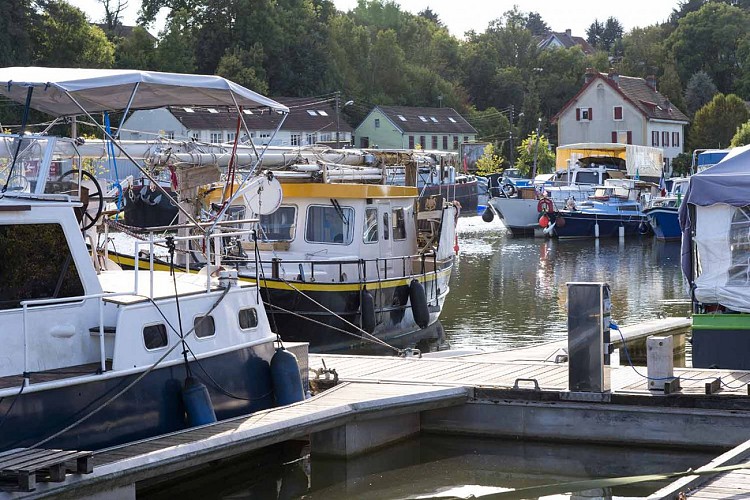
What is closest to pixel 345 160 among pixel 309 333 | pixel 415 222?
pixel 415 222

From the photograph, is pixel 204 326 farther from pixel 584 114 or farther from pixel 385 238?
pixel 584 114

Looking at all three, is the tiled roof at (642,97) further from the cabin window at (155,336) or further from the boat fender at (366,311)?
the cabin window at (155,336)

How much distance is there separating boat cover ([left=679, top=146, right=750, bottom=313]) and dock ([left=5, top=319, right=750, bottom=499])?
7.30 feet

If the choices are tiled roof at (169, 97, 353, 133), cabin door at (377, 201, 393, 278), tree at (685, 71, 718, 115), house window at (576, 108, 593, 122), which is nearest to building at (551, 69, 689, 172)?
house window at (576, 108, 593, 122)

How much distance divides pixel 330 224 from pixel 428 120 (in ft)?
252

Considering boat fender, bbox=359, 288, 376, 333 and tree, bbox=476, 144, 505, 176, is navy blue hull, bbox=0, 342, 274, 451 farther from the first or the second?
tree, bbox=476, 144, 505, 176

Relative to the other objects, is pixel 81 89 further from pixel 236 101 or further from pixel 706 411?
pixel 706 411

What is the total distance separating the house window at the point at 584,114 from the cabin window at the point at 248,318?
77016mm

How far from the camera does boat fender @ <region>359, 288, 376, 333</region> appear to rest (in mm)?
22469

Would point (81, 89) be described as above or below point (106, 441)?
above

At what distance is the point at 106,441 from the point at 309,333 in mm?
10752

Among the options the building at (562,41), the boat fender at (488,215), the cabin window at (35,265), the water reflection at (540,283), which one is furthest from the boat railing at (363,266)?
the building at (562,41)

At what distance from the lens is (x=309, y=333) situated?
21.9 metres

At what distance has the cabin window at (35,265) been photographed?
11062mm
